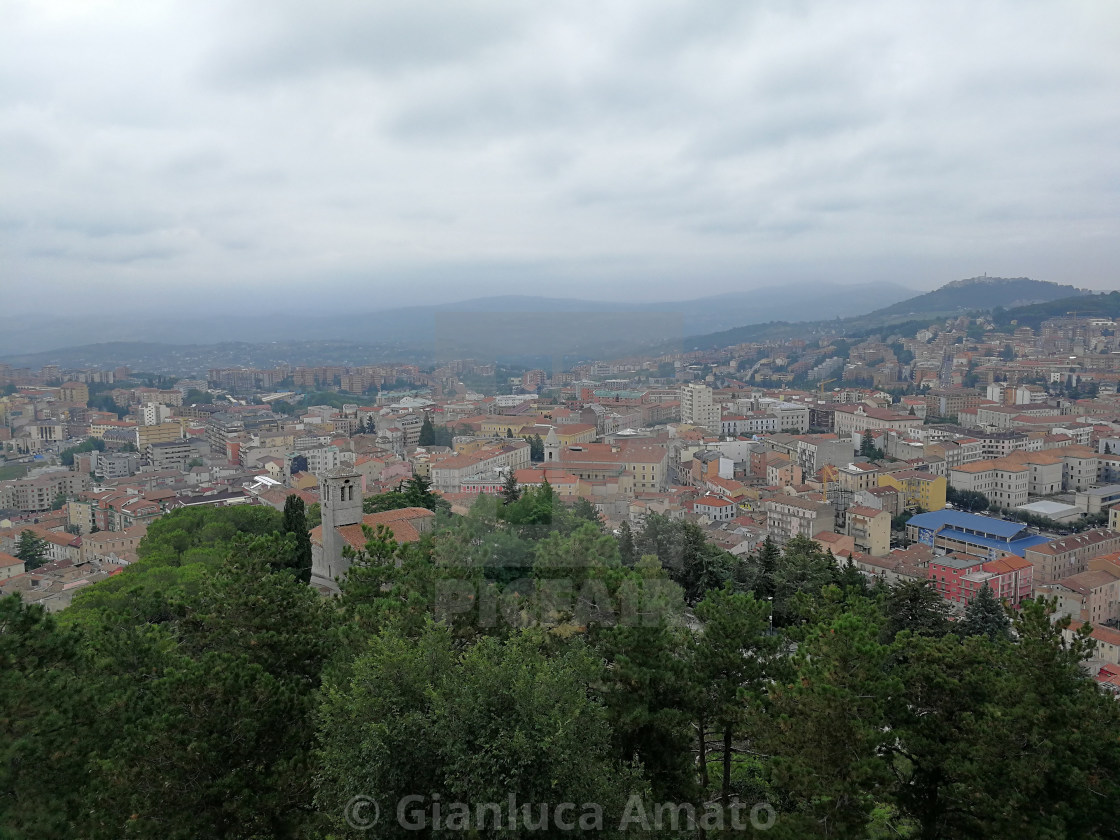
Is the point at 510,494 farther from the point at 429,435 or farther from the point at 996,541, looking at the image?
the point at 996,541

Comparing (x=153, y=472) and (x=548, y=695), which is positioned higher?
(x=548, y=695)

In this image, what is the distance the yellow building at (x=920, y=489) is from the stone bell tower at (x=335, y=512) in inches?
768

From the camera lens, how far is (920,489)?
25109 mm

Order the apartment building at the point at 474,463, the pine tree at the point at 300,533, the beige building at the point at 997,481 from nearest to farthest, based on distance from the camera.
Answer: the pine tree at the point at 300,533 → the apartment building at the point at 474,463 → the beige building at the point at 997,481

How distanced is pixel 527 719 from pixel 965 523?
68.0ft

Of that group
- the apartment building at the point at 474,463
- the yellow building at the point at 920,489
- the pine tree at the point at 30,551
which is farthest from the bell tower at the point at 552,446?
the pine tree at the point at 30,551

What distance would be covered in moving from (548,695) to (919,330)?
75.3 metres

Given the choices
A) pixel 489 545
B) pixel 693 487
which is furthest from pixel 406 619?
pixel 693 487

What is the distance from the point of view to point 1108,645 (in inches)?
581

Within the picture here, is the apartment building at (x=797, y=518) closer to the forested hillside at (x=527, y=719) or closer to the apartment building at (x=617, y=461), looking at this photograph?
the apartment building at (x=617, y=461)

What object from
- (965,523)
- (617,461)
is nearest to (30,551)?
(617,461)

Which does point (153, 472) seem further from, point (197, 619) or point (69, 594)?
point (197, 619)

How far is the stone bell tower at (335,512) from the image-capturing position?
34.3 feet

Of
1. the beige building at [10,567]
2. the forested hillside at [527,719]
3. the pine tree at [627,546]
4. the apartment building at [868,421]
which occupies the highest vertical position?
the forested hillside at [527,719]
